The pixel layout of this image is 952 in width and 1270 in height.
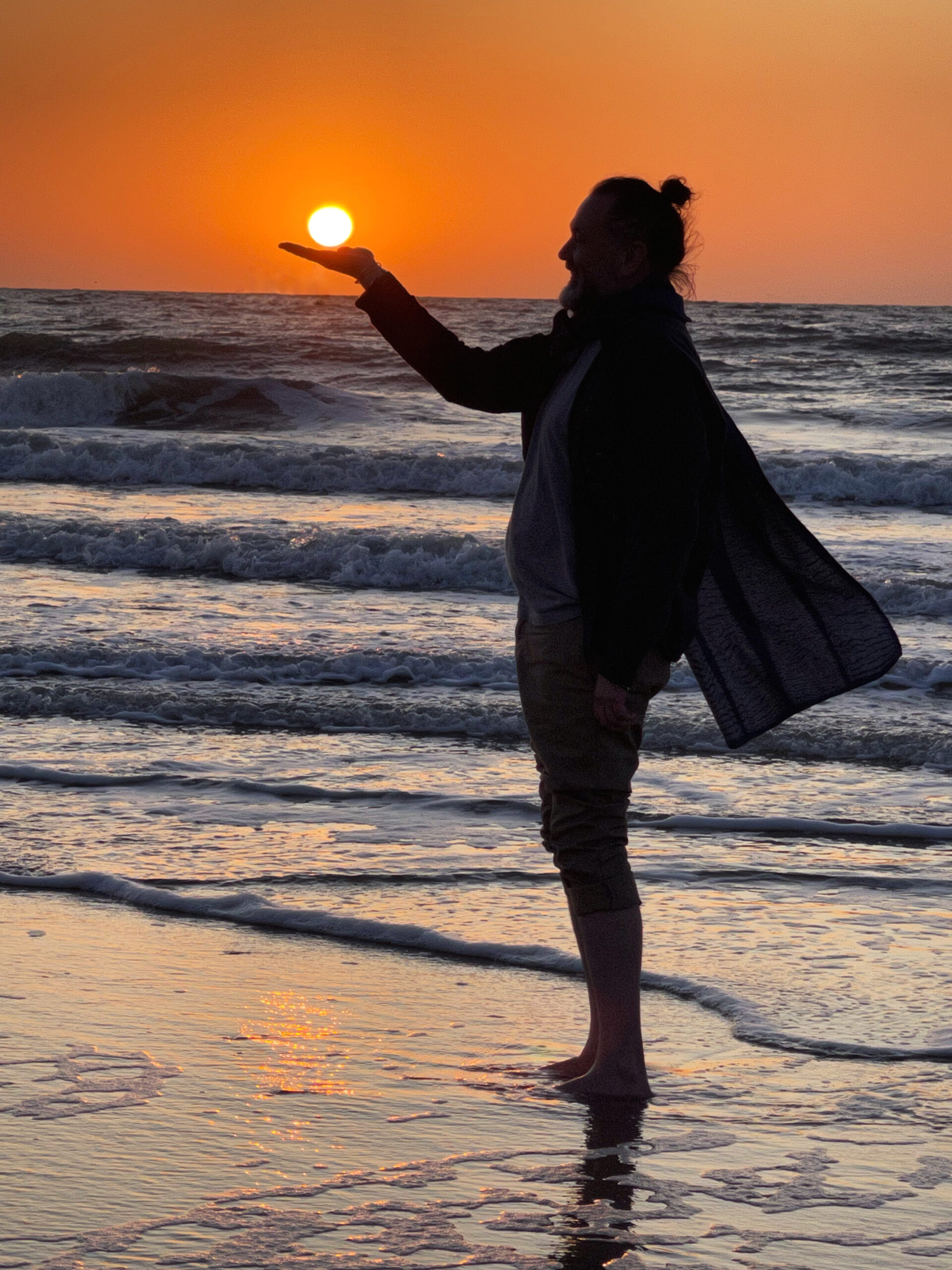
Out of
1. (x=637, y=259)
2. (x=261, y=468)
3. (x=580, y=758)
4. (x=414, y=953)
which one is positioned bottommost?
(x=414, y=953)

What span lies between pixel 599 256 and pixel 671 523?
523 millimetres

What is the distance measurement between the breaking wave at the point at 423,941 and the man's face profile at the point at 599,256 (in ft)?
4.99

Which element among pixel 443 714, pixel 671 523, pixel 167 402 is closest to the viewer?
pixel 671 523

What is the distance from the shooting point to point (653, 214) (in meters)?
2.62

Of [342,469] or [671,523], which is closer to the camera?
[671,523]

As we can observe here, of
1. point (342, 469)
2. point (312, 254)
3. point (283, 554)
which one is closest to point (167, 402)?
point (342, 469)

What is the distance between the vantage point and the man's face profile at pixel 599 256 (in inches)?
104

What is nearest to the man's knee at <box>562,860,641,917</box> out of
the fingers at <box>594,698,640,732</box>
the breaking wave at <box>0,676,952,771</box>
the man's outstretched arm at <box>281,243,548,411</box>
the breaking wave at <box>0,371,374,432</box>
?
the fingers at <box>594,698,640,732</box>

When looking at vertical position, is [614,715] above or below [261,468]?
below

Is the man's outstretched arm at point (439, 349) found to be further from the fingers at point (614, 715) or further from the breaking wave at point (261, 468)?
the breaking wave at point (261, 468)

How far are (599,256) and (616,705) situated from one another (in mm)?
799

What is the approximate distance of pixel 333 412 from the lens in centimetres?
2266

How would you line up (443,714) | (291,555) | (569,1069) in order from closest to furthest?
(569,1069) → (443,714) → (291,555)

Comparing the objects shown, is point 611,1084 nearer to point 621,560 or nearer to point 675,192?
point 621,560
